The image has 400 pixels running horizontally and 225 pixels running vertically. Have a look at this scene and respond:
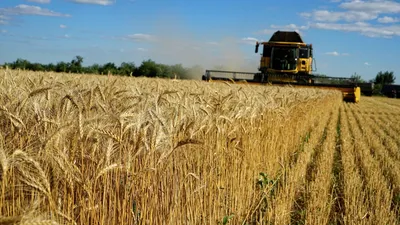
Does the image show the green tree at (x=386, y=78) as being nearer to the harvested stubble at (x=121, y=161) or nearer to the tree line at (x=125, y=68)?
the tree line at (x=125, y=68)

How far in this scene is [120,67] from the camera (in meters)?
56.3

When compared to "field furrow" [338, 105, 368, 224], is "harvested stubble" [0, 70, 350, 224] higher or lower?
higher

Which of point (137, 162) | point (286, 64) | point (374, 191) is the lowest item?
point (374, 191)

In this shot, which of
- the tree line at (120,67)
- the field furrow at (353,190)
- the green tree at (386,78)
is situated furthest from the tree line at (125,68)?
the green tree at (386,78)

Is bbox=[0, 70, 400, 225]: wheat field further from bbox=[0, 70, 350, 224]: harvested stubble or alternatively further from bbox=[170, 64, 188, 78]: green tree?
bbox=[170, 64, 188, 78]: green tree

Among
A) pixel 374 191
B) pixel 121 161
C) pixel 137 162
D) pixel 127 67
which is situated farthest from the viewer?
pixel 127 67

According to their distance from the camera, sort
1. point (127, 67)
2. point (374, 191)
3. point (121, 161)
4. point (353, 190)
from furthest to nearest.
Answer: point (127, 67)
point (374, 191)
point (353, 190)
point (121, 161)

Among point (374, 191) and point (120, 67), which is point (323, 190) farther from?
point (120, 67)

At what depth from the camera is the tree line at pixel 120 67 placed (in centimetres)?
4300

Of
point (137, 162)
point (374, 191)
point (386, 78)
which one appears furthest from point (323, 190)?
point (386, 78)

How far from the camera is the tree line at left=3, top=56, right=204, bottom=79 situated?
141 ft

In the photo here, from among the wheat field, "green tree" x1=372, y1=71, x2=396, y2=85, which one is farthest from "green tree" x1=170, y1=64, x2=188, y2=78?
"green tree" x1=372, y1=71, x2=396, y2=85

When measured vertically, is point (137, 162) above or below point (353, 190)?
above

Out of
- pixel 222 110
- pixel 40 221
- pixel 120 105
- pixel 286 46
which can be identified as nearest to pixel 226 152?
pixel 222 110
